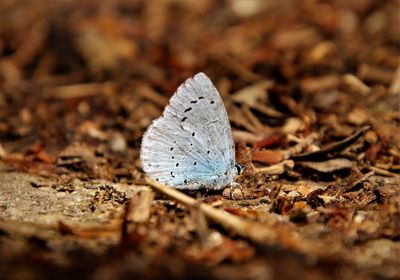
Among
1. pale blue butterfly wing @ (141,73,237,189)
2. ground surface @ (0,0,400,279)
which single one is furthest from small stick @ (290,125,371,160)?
pale blue butterfly wing @ (141,73,237,189)

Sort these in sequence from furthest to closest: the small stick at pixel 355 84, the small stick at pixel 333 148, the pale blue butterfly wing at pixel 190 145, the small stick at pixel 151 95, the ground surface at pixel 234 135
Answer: the small stick at pixel 151 95 → the small stick at pixel 355 84 → the small stick at pixel 333 148 → the pale blue butterfly wing at pixel 190 145 → the ground surface at pixel 234 135

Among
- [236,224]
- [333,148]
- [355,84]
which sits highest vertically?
[355,84]

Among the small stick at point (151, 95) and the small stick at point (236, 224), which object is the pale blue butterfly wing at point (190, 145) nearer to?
the small stick at point (236, 224)

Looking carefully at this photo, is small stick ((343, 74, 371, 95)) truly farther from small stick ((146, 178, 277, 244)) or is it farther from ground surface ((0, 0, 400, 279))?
small stick ((146, 178, 277, 244))

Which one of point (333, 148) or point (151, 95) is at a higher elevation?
point (151, 95)

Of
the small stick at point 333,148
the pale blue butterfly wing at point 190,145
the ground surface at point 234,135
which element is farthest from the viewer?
the small stick at point 333,148

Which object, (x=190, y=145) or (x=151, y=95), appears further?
(x=151, y=95)

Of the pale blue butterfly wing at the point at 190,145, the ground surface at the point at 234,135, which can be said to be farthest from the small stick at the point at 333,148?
the pale blue butterfly wing at the point at 190,145

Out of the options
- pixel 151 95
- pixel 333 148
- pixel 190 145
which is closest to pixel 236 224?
pixel 190 145

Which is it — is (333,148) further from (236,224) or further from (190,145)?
(236,224)
